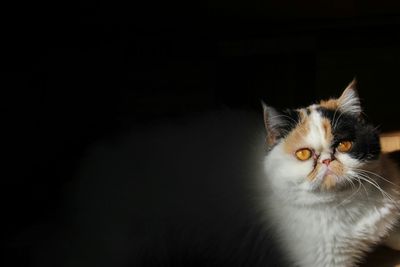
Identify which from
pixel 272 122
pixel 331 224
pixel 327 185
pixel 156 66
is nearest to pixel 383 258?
pixel 331 224

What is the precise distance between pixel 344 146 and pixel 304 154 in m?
0.09

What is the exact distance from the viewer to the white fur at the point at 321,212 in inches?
38.0

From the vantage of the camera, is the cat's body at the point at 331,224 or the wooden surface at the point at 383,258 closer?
the cat's body at the point at 331,224

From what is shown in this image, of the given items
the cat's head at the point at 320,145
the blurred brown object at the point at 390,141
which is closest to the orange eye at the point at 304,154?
the cat's head at the point at 320,145

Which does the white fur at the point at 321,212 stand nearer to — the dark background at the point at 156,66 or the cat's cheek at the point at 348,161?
the cat's cheek at the point at 348,161

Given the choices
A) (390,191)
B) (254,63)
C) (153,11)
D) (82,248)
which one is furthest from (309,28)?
(82,248)

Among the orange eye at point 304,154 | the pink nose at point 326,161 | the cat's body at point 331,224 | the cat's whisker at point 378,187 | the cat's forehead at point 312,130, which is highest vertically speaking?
the cat's forehead at point 312,130

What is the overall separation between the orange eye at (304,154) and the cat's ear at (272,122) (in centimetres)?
8

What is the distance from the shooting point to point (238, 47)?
1.60 m

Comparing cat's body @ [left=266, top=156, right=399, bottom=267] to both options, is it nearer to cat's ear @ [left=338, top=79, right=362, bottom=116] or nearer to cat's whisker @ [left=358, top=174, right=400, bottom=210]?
cat's whisker @ [left=358, top=174, right=400, bottom=210]

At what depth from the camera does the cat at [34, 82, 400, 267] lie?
969 mm

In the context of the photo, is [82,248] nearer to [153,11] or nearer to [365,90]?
[153,11]

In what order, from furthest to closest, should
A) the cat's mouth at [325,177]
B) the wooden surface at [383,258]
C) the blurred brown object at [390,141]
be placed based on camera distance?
the blurred brown object at [390,141]
the wooden surface at [383,258]
the cat's mouth at [325,177]

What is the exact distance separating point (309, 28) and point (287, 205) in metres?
0.81
